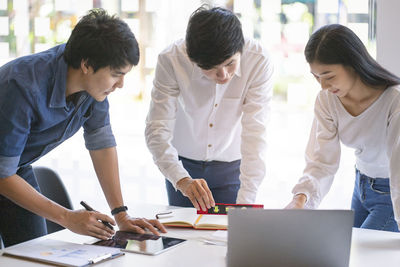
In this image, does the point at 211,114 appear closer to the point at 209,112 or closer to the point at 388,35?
the point at 209,112

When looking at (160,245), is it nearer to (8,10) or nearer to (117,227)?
(117,227)

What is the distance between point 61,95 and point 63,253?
0.51 meters

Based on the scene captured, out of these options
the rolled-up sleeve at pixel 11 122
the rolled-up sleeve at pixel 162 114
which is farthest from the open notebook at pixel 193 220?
the rolled-up sleeve at pixel 11 122

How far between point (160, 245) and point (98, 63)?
603 mm

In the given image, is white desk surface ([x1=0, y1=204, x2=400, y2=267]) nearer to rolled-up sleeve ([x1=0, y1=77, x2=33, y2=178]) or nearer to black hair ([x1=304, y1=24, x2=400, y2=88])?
rolled-up sleeve ([x1=0, y1=77, x2=33, y2=178])

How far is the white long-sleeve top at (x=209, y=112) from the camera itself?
2.20 meters

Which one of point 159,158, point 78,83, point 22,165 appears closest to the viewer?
point 78,83

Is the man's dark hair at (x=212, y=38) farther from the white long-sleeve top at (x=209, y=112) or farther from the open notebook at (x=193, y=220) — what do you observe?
the open notebook at (x=193, y=220)

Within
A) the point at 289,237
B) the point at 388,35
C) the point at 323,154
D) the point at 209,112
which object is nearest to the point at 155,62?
the point at 209,112

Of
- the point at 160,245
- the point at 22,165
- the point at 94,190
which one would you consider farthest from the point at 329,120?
the point at 94,190

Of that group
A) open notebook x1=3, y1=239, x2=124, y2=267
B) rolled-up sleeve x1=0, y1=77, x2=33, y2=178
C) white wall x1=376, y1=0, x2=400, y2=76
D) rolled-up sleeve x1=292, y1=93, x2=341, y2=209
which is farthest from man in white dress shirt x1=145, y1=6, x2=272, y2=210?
white wall x1=376, y1=0, x2=400, y2=76

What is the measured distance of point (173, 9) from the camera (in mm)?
3520

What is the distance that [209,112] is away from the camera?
236cm

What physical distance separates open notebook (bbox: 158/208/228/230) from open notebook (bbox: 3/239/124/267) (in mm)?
358
